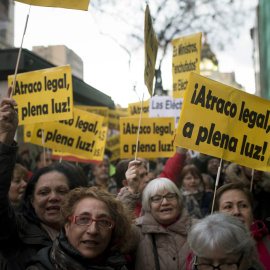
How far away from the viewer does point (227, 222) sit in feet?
7.81

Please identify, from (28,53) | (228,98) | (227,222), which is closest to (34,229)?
(227,222)

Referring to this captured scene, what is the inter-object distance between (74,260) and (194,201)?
2.89 metres

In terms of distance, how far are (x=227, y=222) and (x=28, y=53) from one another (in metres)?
7.12

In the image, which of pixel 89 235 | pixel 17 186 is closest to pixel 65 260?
pixel 89 235

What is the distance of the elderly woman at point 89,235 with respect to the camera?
222 cm

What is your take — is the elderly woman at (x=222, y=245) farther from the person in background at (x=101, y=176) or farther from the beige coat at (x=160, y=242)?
the person in background at (x=101, y=176)

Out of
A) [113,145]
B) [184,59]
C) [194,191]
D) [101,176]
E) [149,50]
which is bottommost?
[194,191]

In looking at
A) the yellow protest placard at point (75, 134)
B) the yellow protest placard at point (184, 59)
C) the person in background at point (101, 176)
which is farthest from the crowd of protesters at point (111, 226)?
the yellow protest placard at point (184, 59)

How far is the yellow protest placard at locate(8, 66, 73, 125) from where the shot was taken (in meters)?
4.58

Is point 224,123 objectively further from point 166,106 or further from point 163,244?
point 166,106

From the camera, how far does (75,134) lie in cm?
545

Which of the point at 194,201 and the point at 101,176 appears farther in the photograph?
the point at 101,176

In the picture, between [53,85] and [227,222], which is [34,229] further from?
[53,85]

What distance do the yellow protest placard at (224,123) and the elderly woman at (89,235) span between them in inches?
42.3
